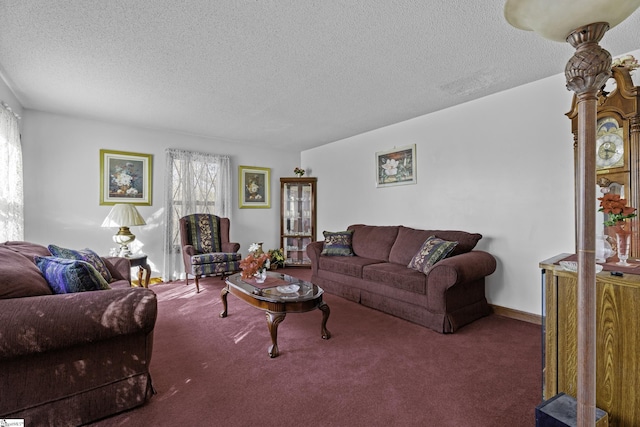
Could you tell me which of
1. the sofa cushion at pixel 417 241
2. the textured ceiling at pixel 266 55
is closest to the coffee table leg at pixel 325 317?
the sofa cushion at pixel 417 241

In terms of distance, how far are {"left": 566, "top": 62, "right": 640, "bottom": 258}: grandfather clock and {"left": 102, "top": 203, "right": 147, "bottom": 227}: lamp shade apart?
5.00 m

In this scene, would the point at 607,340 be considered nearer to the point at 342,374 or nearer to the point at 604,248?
the point at 604,248

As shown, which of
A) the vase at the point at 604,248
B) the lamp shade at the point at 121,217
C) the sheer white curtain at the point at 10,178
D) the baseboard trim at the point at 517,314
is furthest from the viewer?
the lamp shade at the point at 121,217

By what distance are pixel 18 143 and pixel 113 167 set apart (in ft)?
3.85

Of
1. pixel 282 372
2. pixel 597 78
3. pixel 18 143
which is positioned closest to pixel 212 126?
pixel 18 143

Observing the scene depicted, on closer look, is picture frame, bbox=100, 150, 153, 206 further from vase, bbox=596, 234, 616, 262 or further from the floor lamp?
vase, bbox=596, 234, 616, 262

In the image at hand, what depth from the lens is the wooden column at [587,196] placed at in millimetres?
780

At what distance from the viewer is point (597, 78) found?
2.61 feet

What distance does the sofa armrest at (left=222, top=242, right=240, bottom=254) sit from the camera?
487cm

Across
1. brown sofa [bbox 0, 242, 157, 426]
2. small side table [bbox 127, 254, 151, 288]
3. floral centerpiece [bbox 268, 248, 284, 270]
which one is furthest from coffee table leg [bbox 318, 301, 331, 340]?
floral centerpiece [bbox 268, 248, 284, 270]

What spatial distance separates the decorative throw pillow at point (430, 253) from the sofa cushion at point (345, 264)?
25.6 inches

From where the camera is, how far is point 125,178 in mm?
4719

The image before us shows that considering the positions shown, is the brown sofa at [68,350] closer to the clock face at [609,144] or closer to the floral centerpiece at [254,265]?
the floral centerpiece at [254,265]

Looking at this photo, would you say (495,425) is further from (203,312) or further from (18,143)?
(18,143)
